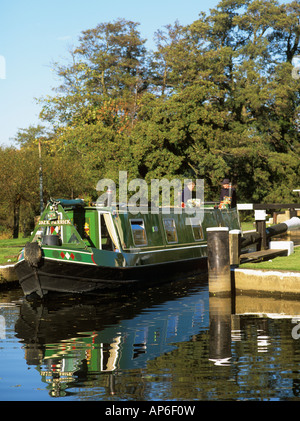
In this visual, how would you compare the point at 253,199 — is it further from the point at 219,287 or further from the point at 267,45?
the point at 219,287

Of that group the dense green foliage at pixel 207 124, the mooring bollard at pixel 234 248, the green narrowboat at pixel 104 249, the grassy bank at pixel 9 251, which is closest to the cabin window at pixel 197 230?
the green narrowboat at pixel 104 249

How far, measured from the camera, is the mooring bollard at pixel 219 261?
12531mm

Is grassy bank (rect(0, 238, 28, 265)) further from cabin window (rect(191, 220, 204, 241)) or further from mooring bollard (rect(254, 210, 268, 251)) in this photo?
mooring bollard (rect(254, 210, 268, 251))

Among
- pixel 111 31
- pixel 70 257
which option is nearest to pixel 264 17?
pixel 111 31

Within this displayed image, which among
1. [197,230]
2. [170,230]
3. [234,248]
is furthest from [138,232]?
[234,248]

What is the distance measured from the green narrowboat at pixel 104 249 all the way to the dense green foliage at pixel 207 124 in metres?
18.6

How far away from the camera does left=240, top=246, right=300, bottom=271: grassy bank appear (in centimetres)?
1380

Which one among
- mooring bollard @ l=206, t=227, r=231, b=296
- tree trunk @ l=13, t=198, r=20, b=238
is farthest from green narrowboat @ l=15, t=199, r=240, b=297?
tree trunk @ l=13, t=198, r=20, b=238

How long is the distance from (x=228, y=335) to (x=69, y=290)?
5.60m

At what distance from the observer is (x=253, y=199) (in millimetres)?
43031

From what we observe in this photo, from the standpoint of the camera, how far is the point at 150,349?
32.5ft

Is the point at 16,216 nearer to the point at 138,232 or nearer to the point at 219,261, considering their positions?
the point at 138,232

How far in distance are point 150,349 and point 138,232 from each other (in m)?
7.64

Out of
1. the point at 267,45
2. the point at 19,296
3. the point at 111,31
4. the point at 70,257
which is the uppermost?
the point at 111,31
